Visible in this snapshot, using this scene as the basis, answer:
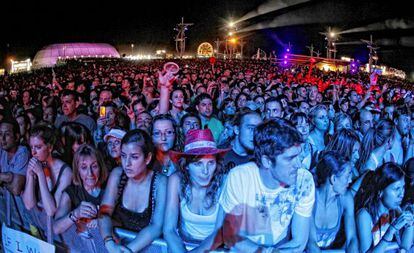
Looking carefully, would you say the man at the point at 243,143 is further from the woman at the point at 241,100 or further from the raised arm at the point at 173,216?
the woman at the point at 241,100

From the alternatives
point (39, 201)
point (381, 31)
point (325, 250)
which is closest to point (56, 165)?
point (39, 201)

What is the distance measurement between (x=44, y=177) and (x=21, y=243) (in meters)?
0.59

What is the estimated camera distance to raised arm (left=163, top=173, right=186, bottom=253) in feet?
9.29

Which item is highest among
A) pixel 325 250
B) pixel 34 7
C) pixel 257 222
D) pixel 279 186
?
pixel 34 7

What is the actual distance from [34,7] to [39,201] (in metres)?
57.7

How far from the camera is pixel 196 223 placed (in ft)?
9.63

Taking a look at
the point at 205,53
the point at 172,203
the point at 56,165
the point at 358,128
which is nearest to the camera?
the point at 172,203

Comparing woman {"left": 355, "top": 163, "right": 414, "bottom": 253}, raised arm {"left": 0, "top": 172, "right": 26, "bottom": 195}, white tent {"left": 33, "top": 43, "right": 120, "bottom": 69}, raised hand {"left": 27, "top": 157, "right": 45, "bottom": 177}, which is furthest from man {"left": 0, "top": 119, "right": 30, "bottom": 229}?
white tent {"left": 33, "top": 43, "right": 120, "bottom": 69}

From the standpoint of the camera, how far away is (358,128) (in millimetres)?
6246

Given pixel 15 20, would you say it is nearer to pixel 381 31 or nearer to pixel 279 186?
pixel 381 31

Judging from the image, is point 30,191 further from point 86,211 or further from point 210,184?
point 210,184

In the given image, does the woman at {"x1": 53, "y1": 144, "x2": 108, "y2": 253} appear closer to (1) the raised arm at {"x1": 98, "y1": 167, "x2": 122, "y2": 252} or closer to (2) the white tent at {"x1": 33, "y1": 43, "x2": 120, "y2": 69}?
(1) the raised arm at {"x1": 98, "y1": 167, "x2": 122, "y2": 252}

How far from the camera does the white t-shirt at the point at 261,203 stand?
266cm

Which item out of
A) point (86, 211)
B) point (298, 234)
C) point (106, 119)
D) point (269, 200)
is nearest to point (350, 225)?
point (298, 234)
